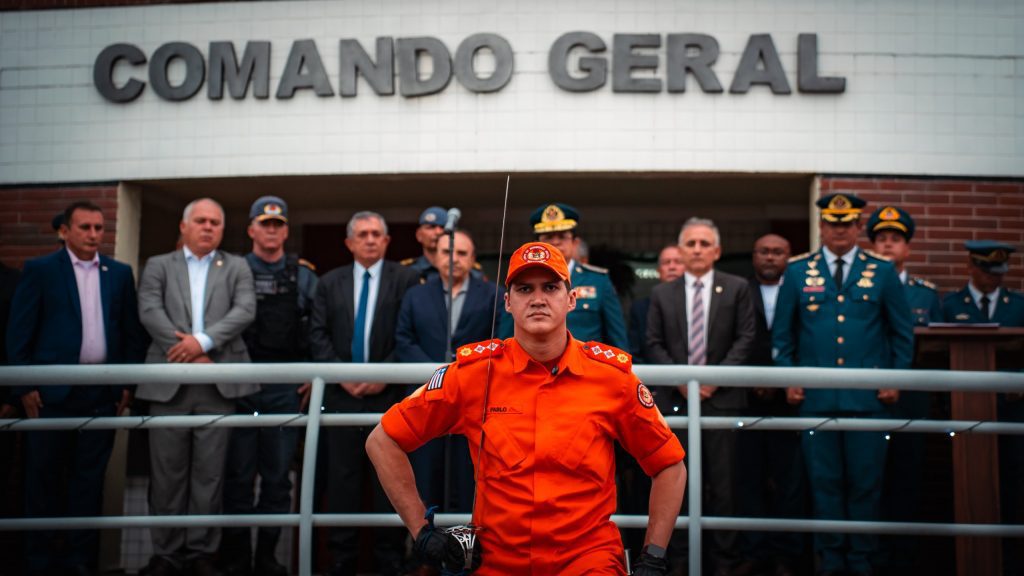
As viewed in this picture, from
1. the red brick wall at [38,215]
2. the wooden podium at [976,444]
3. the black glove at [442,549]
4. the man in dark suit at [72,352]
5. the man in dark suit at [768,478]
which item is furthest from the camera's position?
the red brick wall at [38,215]

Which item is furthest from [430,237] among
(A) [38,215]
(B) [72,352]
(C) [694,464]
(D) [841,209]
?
(A) [38,215]

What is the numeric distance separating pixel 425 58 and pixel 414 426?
17.7 ft

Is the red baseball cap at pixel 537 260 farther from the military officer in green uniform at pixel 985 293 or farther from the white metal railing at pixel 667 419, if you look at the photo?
the military officer in green uniform at pixel 985 293

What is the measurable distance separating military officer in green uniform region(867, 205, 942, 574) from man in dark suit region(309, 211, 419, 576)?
297 cm

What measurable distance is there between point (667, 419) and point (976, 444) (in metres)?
1.57

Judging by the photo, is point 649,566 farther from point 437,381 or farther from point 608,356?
point 437,381

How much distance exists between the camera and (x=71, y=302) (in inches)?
221

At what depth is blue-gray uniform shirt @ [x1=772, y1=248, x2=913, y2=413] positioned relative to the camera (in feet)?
17.6

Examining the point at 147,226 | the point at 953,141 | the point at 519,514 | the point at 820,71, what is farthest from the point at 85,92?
the point at 953,141

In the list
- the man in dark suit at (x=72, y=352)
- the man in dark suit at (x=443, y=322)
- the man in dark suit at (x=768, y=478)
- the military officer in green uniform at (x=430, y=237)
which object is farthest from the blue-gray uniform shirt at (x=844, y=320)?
the man in dark suit at (x=72, y=352)

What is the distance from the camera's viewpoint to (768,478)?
6109 millimetres

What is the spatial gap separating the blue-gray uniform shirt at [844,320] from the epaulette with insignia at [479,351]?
107 inches

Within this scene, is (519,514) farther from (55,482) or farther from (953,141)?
(953,141)

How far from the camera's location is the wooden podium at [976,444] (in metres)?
4.23
